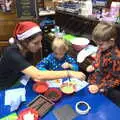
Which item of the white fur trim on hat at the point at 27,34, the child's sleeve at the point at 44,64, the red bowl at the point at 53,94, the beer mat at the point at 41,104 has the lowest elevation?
the beer mat at the point at 41,104

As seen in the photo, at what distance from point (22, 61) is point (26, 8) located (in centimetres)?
170

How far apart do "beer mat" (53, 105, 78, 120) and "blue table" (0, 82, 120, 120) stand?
0.09ft

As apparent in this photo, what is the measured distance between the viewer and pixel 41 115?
148cm

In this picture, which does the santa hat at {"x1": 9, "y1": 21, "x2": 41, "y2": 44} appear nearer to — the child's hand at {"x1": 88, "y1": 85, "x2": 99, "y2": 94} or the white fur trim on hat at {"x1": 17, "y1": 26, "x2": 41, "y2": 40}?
the white fur trim on hat at {"x1": 17, "y1": 26, "x2": 41, "y2": 40}

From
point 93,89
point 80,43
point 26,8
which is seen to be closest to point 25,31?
point 93,89

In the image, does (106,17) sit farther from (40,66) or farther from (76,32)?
(40,66)

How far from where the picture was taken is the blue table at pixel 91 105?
147cm

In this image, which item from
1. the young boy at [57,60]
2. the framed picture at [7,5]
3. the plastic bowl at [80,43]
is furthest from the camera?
the framed picture at [7,5]

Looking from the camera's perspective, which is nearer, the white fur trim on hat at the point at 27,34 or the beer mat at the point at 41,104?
the beer mat at the point at 41,104

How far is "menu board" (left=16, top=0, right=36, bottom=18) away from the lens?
3128 mm

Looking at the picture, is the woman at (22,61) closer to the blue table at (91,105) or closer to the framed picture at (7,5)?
the blue table at (91,105)

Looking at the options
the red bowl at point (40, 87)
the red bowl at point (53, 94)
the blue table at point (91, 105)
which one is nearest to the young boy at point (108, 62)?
the blue table at point (91, 105)

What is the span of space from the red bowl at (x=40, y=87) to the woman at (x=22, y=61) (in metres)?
0.06

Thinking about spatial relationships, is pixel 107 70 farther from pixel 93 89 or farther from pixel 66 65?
pixel 66 65
